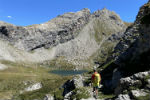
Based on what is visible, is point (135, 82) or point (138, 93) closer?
point (138, 93)

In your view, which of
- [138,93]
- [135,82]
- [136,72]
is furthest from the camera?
[136,72]

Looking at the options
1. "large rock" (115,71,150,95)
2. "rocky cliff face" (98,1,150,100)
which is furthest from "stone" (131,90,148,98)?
"large rock" (115,71,150,95)

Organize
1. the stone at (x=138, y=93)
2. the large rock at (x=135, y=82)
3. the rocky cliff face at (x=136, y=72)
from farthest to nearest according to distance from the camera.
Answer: the large rock at (x=135, y=82)
the rocky cliff face at (x=136, y=72)
the stone at (x=138, y=93)

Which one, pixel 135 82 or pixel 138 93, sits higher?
pixel 135 82

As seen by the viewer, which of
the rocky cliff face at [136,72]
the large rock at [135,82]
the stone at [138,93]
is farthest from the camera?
the large rock at [135,82]

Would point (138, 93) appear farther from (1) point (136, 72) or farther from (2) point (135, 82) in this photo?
(1) point (136, 72)

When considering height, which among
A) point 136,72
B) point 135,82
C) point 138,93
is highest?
point 136,72

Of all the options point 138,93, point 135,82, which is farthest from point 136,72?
point 138,93

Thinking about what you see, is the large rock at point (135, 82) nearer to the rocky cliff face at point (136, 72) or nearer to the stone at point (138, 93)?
the rocky cliff face at point (136, 72)

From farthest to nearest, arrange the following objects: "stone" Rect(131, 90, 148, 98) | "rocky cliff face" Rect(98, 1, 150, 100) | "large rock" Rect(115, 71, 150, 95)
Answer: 1. "large rock" Rect(115, 71, 150, 95)
2. "rocky cliff face" Rect(98, 1, 150, 100)
3. "stone" Rect(131, 90, 148, 98)

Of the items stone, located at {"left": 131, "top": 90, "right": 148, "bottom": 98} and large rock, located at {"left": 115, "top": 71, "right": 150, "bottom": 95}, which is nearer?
stone, located at {"left": 131, "top": 90, "right": 148, "bottom": 98}

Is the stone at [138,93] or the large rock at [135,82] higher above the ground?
the large rock at [135,82]

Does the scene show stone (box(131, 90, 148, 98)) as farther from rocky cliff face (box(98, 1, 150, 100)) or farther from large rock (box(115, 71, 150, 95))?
large rock (box(115, 71, 150, 95))

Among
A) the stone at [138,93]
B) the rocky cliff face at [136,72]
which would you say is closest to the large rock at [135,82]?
the rocky cliff face at [136,72]
